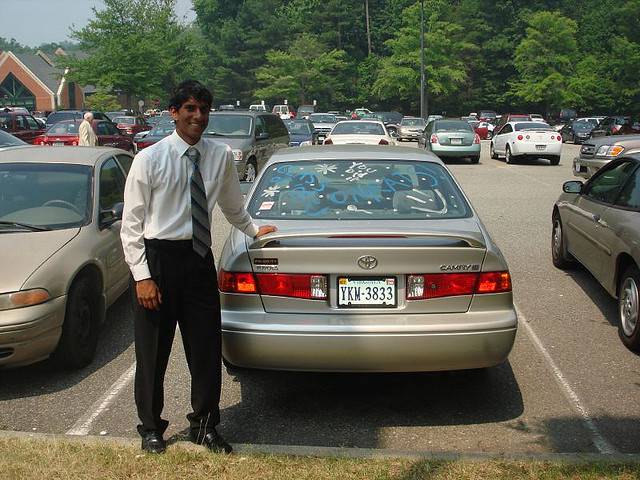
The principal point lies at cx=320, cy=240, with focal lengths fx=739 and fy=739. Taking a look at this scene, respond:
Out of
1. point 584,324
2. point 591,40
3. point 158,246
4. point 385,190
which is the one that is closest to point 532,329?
point 584,324

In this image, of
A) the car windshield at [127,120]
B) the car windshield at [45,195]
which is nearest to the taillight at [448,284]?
the car windshield at [45,195]

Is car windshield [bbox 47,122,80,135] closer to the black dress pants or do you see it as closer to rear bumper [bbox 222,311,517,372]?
rear bumper [bbox 222,311,517,372]

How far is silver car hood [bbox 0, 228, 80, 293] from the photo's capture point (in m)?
4.84

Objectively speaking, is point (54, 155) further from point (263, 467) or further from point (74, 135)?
point (74, 135)

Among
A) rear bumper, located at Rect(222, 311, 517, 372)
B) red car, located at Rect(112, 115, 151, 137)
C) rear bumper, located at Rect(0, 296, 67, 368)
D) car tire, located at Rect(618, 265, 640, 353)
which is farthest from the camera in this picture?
red car, located at Rect(112, 115, 151, 137)

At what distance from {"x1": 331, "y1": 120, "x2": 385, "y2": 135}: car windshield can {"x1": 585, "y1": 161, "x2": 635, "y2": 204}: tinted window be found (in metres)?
12.9

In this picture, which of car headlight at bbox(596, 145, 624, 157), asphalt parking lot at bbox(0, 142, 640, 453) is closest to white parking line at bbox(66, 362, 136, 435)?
asphalt parking lot at bbox(0, 142, 640, 453)

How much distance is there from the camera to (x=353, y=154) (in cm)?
542

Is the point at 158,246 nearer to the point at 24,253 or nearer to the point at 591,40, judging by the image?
the point at 24,253

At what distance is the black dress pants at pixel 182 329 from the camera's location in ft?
12.0

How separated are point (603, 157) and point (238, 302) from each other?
45.1 feet

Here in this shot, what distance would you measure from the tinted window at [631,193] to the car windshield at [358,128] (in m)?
13.8

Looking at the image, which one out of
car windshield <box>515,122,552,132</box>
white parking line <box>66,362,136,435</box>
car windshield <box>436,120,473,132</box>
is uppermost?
white parking line <box>66,362,136,435</box>

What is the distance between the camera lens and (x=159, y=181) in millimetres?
3564
